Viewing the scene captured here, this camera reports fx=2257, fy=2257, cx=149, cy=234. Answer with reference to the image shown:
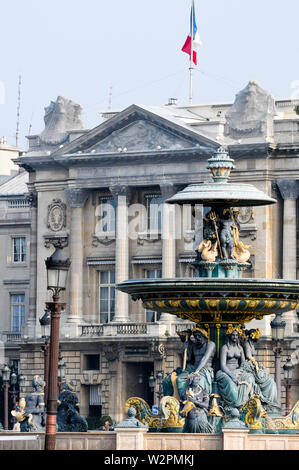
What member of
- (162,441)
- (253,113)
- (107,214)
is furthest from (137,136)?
(162,441)

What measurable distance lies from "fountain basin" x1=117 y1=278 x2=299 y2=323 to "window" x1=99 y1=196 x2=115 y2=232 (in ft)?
208

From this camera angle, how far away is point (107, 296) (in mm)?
110500

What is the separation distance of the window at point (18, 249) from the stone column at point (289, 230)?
21925 mm

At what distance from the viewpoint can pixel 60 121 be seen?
371ft

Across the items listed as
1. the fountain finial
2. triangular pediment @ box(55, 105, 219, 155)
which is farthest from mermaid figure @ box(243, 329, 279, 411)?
triangular pediment @ box(55, 105, 219, 155)

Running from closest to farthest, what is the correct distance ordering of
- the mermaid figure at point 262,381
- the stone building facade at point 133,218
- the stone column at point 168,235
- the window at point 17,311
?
the mermaid figure at point 262,381 → the stone building facade at point 133,218 → the stone column at point 168,235 → the window at point 17,311

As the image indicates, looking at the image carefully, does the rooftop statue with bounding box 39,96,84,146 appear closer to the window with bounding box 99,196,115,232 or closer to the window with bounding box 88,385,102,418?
the window with bounding box 99,196,115,232

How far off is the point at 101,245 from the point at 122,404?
8.18 metres

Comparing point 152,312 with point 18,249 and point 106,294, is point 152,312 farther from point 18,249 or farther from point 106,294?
point 18,249

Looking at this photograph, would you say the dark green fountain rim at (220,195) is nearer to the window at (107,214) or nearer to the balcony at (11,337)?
the window at (107,214)

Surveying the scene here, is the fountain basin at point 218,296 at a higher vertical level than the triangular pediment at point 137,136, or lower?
lower

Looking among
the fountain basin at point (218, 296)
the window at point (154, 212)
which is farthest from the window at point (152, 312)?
the fountain basin at point (218, 296)

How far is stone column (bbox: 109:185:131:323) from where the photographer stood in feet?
355

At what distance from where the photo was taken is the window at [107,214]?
362 feet
